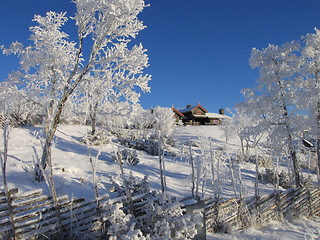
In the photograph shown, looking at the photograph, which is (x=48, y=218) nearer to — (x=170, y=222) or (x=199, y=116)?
(x=170, y=222)

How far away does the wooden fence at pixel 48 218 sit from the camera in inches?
135

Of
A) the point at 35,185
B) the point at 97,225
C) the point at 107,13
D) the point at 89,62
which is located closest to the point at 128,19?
the point at 107,13

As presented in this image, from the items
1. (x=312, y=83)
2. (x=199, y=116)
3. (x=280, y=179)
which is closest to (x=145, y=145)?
(x=280, y=179)

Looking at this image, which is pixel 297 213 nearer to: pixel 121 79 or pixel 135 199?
pixel 135 199

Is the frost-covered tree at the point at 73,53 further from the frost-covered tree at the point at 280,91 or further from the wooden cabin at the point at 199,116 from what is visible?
the wooden cabin at the point at 199,116

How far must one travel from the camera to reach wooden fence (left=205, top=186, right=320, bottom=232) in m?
5.34

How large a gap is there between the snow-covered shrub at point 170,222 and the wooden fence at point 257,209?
5.59ft

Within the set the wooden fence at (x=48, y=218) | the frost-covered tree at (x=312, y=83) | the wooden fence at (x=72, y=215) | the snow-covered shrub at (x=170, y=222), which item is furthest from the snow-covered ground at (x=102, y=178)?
the frost-covered tree at (x=312, y=83)

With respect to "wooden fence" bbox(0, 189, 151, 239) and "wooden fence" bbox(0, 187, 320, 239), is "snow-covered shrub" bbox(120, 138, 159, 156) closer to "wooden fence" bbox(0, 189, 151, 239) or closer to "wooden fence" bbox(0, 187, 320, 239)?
"wooden fence" bbox(0, 187, 320, 239)

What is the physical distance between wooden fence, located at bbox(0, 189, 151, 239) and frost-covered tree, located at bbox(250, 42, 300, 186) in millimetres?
8058

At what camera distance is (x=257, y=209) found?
6.03 m

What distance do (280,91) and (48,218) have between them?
957 cm

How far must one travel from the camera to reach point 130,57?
25.2ft

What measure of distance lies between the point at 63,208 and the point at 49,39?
595 centimetres
